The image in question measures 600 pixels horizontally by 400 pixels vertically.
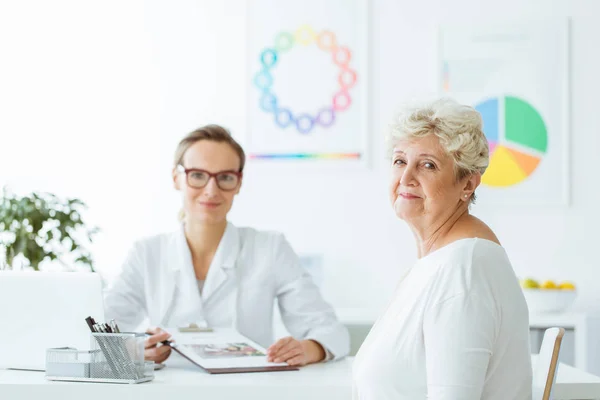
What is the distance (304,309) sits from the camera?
2727 mm

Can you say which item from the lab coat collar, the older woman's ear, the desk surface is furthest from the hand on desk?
the desk surface

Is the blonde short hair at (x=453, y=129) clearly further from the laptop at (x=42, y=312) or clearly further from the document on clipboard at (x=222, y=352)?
the laptop at (x=42, y=312)

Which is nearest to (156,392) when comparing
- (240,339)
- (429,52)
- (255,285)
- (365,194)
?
(240,339)

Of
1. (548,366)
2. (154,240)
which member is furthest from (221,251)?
(548,366)

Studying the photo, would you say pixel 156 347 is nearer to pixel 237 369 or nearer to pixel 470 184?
pixel 237 369

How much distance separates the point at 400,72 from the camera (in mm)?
4383

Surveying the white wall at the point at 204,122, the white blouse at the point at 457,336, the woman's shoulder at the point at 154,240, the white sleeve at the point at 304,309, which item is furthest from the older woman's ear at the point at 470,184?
the white wall at the point at 204,122

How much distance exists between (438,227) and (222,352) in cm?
80

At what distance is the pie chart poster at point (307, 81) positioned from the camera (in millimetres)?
4398

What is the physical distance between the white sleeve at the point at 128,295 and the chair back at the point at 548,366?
143 centimetres

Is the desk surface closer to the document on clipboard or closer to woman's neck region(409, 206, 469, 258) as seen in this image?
the document on clipboard

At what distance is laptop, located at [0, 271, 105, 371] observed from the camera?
223 centimetres

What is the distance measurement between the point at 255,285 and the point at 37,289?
0.78m

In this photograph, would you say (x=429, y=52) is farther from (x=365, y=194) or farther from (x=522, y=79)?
(x=365, y=194)
